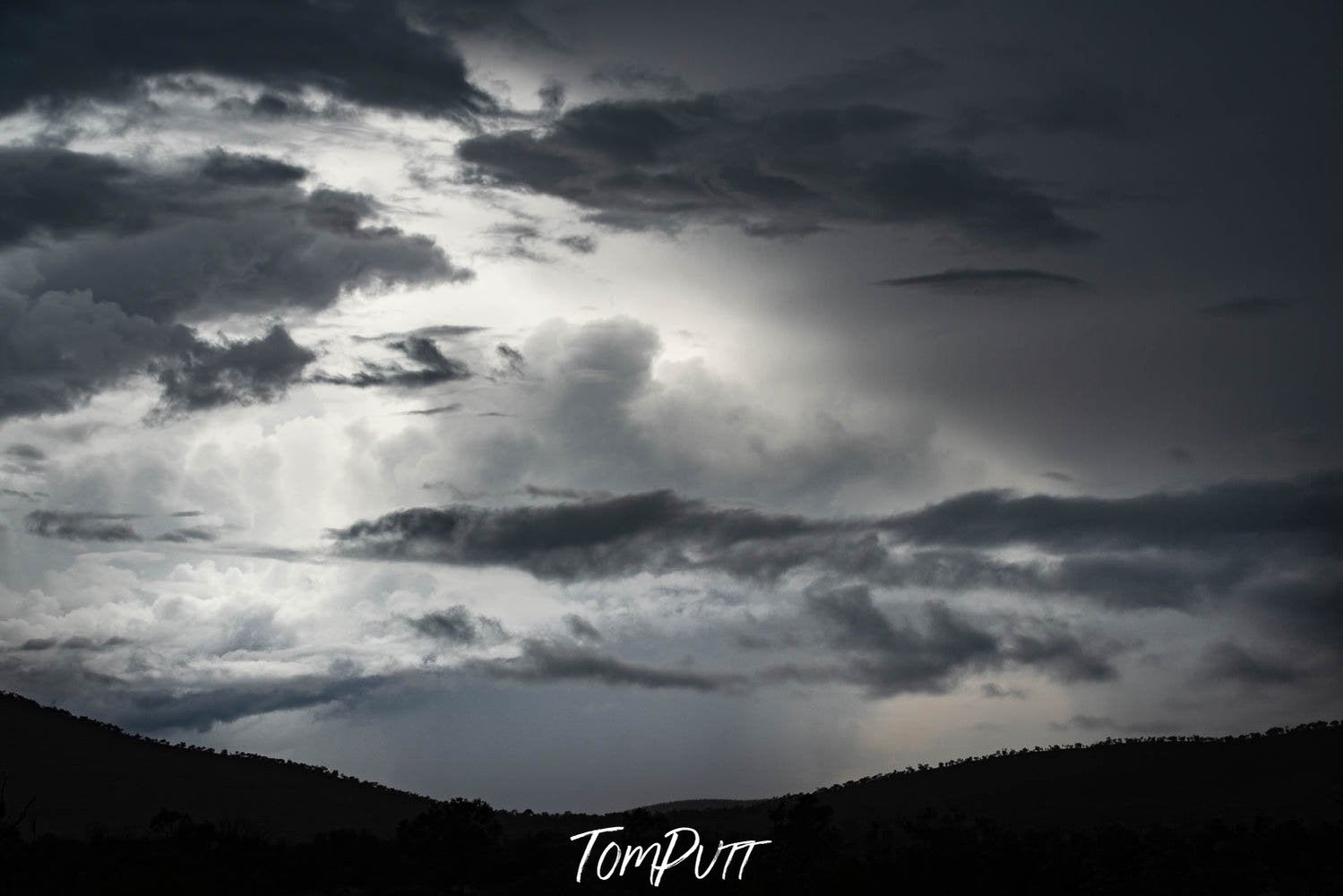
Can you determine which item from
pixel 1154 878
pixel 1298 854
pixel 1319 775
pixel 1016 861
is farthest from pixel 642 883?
pixel 1319 775

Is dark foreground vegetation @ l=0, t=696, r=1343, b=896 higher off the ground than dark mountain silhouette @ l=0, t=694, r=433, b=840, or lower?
lower

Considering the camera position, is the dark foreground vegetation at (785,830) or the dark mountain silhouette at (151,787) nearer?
the dark foreground vegetation at (785,830)

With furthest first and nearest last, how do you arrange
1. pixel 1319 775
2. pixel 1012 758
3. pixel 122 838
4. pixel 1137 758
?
pixel 1012 758, pixel 1137 758, pixel 1319 775, pixel 122 838

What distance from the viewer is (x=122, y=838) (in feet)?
166

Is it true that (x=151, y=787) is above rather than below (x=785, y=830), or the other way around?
above

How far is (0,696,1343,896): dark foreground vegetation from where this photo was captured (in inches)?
1553

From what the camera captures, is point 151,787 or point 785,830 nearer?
point 785,830

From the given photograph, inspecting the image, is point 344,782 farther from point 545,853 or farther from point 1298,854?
point 1298,854

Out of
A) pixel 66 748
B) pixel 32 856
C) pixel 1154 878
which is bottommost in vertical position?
pixel 1154 878

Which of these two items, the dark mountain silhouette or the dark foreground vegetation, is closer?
the dark foreground vegetation

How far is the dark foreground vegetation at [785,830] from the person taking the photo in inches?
1553

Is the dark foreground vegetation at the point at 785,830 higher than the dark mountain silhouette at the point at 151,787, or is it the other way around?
the dark mountain silhouette at the point at 151,787

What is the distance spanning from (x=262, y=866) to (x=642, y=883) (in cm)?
1323

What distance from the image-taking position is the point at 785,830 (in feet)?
153
